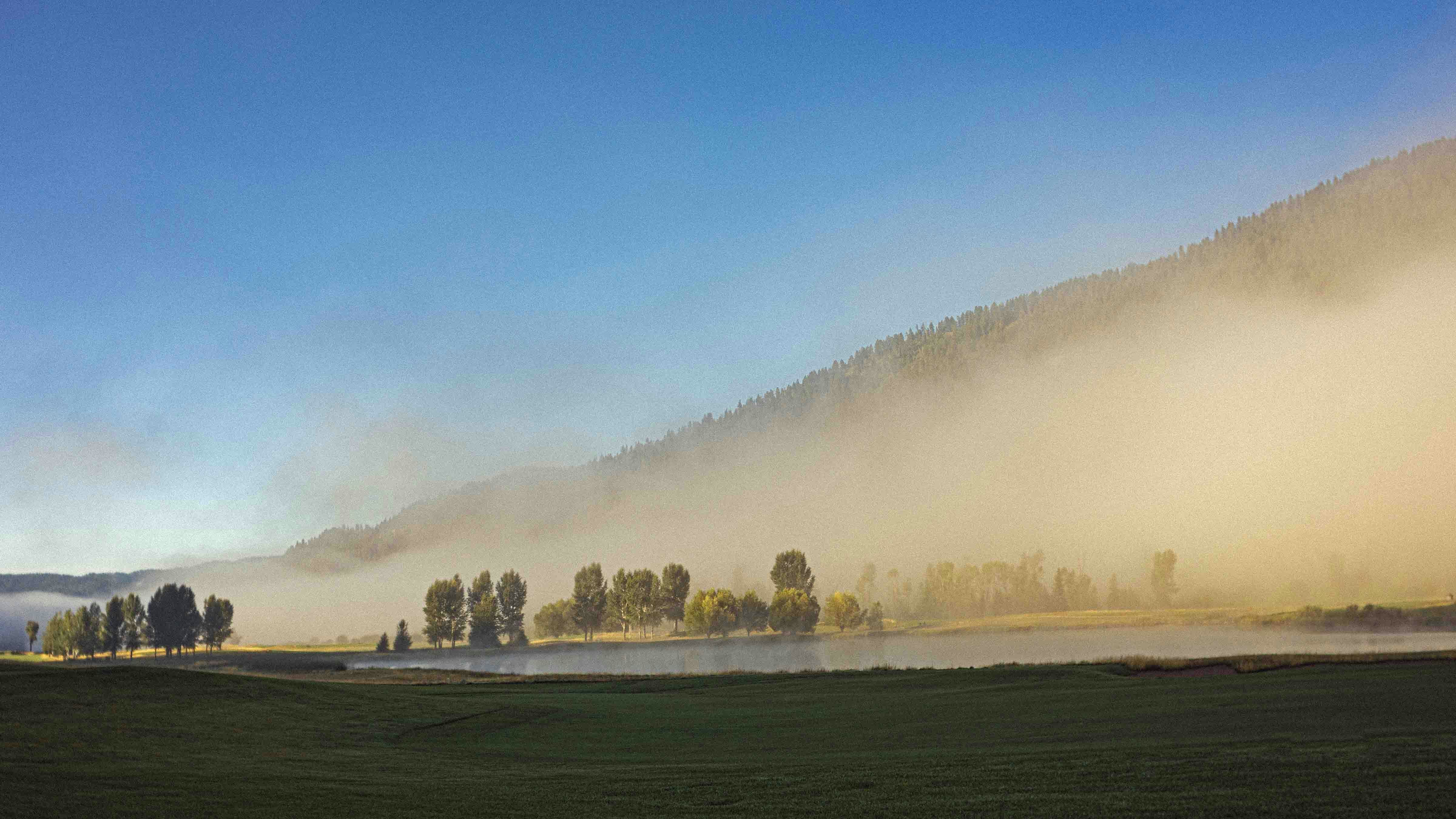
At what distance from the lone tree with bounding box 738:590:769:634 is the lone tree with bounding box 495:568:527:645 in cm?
4439

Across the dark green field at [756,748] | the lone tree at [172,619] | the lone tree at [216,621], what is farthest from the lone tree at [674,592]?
the dark green field at [756,748]

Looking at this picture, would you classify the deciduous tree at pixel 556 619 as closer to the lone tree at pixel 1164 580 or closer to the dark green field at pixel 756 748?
the lone tree at pixel 1164 580

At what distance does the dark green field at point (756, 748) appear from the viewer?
15.6 m

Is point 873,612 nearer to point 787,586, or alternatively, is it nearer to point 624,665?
point 787,586

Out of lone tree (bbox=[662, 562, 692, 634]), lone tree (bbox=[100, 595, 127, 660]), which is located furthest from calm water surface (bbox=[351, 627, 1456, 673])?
lone tree (bbox=[100, 595, 127, 660])

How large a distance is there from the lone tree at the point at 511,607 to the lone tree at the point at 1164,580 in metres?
133

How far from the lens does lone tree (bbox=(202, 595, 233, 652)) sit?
167 meters

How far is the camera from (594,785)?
753 inches

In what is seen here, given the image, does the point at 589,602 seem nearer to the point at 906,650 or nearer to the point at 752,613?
the point at 752,613

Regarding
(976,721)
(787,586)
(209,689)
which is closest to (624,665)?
(787,586)

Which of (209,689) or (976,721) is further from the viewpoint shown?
(209,689)

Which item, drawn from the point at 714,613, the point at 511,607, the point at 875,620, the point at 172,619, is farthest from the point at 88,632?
the point at 875,620

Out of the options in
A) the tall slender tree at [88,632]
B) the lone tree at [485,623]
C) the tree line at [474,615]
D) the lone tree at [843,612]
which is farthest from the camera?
Answer: the tree line at [474,615]

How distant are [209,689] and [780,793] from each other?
25594 mm
